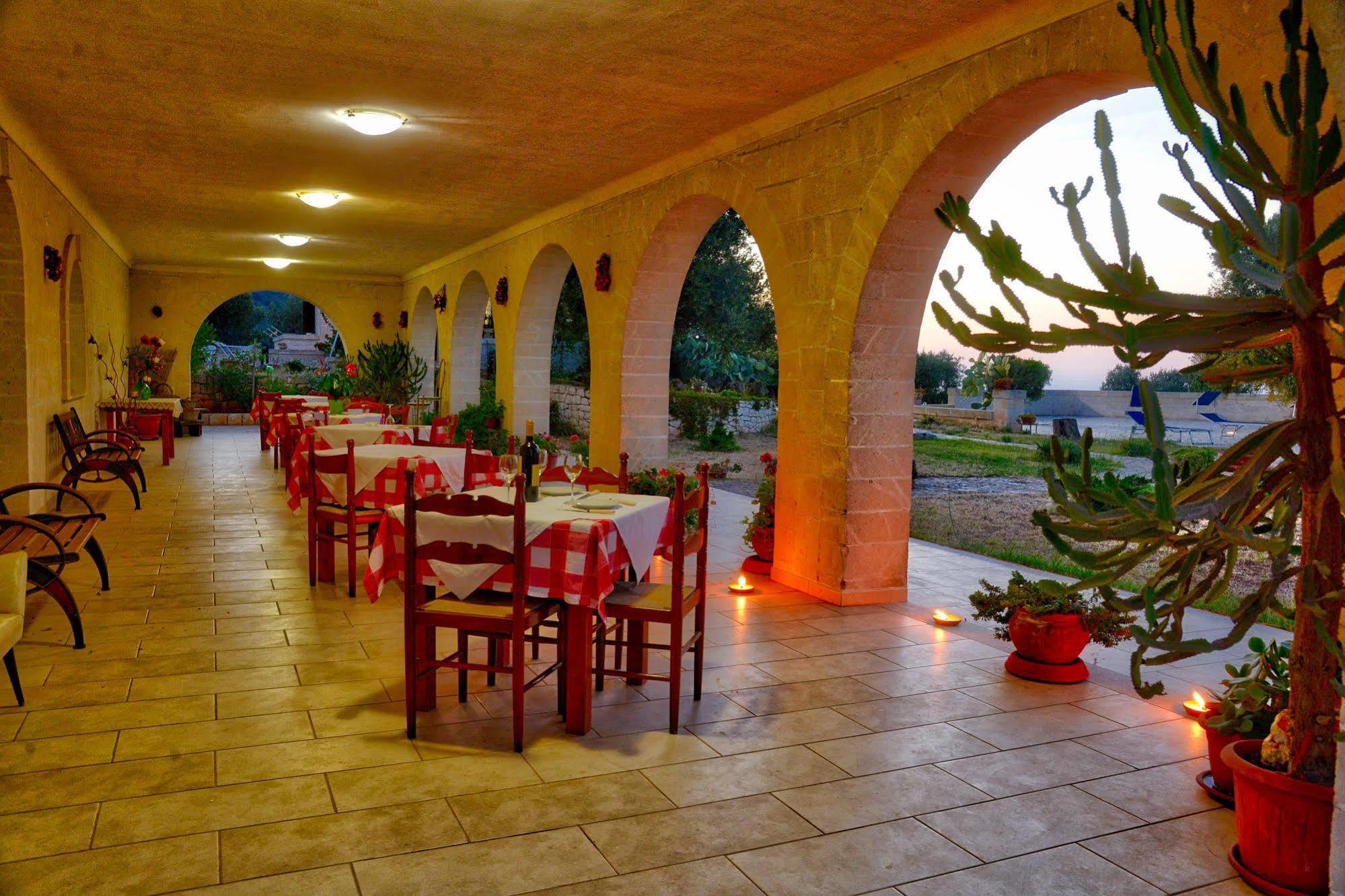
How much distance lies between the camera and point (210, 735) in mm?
3543

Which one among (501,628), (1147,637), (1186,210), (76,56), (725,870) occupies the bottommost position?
(725,870)

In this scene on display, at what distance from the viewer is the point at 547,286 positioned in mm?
11320

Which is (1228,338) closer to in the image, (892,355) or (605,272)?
(892,355)

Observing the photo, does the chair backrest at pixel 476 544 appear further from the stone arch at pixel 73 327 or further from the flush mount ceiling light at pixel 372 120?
the stone arch at pixel 73 327

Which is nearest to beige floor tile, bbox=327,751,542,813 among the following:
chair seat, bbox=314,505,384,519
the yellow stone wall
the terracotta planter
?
the terracotta planter

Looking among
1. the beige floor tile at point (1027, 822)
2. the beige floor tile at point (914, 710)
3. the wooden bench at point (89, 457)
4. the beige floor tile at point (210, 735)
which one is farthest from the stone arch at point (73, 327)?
the beige floor tile at point (1027, 822)

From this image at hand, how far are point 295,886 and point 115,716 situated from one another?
162cm

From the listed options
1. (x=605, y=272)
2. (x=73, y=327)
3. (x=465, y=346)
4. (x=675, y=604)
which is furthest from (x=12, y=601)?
(x=465, y=346)

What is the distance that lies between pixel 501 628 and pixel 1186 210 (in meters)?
2.54

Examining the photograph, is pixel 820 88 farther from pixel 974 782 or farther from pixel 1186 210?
pixel 974 782

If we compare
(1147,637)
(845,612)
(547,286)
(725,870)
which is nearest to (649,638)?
(845,612)

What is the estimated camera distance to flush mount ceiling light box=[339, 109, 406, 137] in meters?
6.14

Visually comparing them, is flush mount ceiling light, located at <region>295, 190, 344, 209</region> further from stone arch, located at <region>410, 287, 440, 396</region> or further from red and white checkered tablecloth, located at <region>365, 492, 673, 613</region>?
stone arch, located at <region>410, 287, 440, 396</region>

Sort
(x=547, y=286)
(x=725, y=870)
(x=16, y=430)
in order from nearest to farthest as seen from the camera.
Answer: (x=725, y=870) < (x=16, y=430) < (x=547, y=286)
